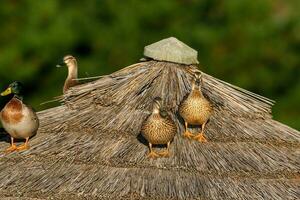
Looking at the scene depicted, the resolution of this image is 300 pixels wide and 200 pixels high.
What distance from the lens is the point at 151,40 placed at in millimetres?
12922

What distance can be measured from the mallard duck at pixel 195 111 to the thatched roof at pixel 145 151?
0.09 metres

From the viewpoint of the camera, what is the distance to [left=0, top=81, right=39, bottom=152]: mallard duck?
6.26 meters

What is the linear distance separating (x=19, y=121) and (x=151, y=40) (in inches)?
273

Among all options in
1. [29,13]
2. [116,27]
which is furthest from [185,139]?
[29,13]

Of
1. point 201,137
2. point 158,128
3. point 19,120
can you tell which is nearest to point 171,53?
point 201,137

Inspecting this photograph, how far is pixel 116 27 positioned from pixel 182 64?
657 cm

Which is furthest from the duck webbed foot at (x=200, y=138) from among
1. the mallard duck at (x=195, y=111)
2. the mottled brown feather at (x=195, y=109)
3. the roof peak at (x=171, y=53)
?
the roof peak at (x=171, y=53)

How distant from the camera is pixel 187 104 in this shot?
6.03 metres

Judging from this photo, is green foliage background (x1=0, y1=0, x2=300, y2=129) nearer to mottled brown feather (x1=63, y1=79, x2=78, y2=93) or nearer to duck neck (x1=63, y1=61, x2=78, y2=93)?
duck neck (x1=63, y1=61, x2=78, y2=93)

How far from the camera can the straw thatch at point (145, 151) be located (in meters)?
5.57

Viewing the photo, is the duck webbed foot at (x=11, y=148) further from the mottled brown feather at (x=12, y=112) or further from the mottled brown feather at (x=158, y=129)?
the mottled brown feather at (x=158, y=129)

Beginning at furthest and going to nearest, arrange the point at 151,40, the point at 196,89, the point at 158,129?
1. the point at 151,40
2. the point at 196,89
3. the point at 158,129

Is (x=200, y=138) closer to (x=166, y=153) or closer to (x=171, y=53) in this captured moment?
(x=166, y=153)

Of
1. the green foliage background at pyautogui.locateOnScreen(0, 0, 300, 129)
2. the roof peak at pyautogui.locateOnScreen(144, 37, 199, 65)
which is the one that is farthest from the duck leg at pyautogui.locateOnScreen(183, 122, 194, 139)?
the green foliage background at pyautogui.locateOnScreen(0, 0, 300, 129)
